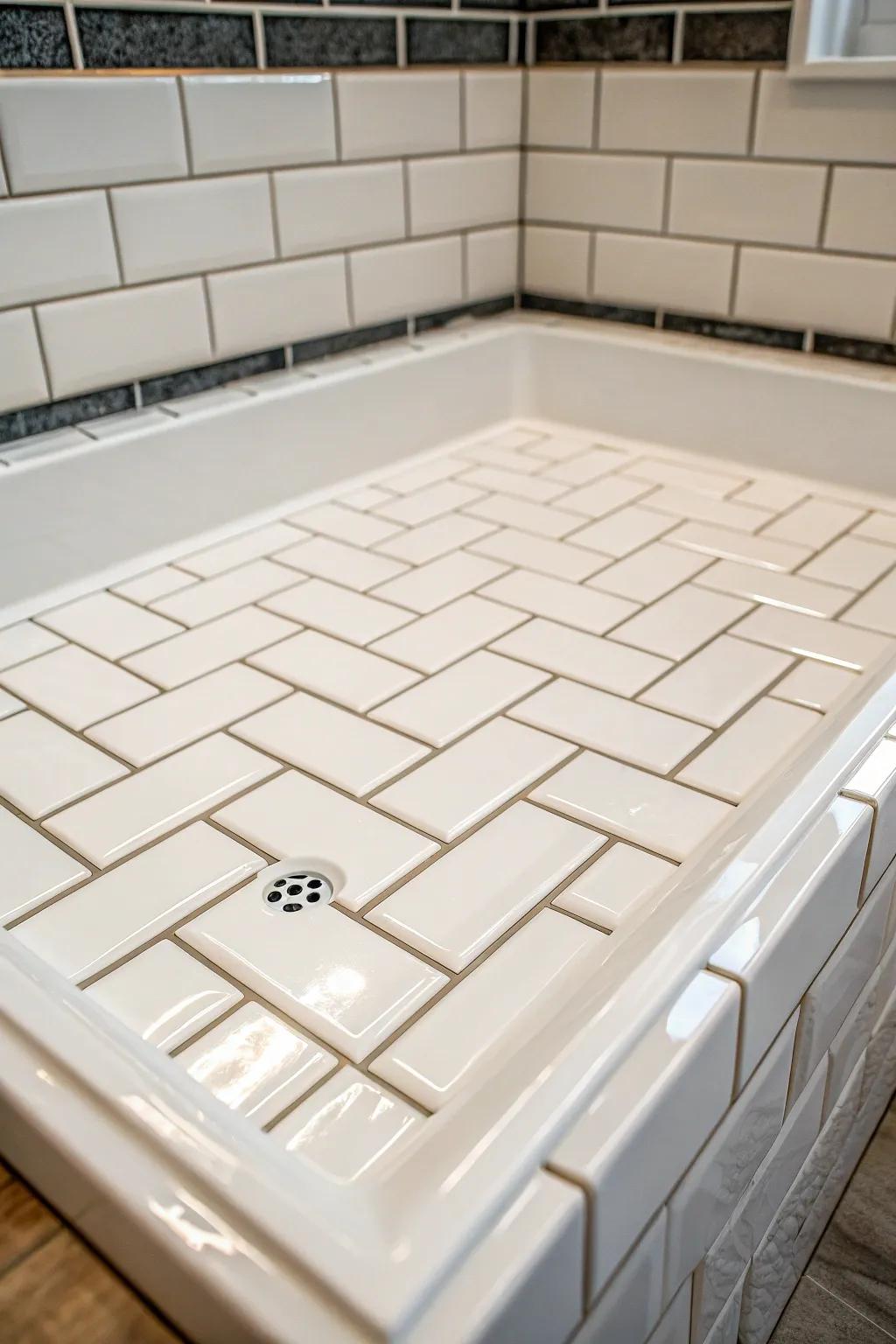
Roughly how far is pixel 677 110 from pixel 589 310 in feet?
1.08

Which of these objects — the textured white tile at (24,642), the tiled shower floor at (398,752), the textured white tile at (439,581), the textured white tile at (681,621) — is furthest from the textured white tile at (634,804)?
the textured white tile at (24,642)

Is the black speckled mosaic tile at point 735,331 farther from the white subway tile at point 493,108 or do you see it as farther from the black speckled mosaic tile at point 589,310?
the white subway tile at point 493,108

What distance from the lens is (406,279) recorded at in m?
1.71

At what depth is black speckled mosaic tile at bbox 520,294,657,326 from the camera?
1.79 meters

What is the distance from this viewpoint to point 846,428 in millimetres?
1504

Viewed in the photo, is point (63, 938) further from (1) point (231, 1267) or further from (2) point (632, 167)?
(2) point (632, 167)

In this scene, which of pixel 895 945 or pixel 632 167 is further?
pixel 632 167

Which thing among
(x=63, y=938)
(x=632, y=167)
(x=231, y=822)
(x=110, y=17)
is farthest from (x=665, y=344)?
(x=63, y=938)

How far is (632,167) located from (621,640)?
950 millimetres

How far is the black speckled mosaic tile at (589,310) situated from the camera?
179 centimetres

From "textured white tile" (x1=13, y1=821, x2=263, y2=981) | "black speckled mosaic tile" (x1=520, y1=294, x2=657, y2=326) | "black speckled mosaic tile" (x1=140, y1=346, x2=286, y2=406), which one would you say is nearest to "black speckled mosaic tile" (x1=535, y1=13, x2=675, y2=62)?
"black speckled mosaic tile" (x1=520, y1=294, x2=657, y2=326)

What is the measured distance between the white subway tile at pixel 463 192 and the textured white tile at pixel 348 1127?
54.8 inches

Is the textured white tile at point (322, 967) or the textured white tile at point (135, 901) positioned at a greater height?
the textured white tile at point (322, 967)

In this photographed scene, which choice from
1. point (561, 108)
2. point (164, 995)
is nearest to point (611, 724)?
point (164, 995)
